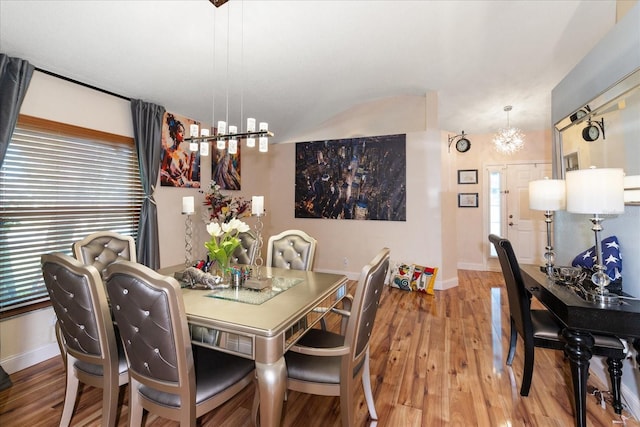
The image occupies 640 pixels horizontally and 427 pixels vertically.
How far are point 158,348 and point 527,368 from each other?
2237 mm

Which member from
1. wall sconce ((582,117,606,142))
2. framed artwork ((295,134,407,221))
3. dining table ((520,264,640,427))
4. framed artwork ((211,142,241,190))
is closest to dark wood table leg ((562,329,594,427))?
dining table ((520,264,640,427))

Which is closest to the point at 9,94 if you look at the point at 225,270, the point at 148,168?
the point at 148,168

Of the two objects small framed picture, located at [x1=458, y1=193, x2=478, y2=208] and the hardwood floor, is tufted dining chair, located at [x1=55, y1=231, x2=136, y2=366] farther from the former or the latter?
small framed picture, located at [x1=458, y1=193, x2=478, y2=208]

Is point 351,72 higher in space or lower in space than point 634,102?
higher

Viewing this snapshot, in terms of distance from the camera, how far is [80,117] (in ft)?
9.03

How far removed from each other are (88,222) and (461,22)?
4040mm

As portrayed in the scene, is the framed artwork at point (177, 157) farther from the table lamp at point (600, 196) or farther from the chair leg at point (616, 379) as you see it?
the chair leg at point (616, 379)

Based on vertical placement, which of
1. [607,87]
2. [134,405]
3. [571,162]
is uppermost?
[607,87]

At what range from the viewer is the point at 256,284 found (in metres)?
1.87

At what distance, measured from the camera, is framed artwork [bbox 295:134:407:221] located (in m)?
4.66

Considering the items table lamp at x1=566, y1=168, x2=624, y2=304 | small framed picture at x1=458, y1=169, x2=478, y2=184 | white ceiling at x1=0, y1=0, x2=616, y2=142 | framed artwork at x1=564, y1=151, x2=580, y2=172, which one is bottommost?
table lamp at x1=566, y1=168, x2=624, y2=304

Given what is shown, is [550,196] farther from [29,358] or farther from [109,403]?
[29,358]

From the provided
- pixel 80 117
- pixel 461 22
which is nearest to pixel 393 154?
pixel 461 22

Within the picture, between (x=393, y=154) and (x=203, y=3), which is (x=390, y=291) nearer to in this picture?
(x=393, y=154)
